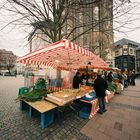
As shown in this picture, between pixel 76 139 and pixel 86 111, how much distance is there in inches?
73.1

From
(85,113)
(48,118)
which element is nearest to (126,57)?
(85,113)

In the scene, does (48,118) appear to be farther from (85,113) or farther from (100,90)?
(100,90)

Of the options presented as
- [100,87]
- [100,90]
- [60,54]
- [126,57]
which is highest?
[126,57]

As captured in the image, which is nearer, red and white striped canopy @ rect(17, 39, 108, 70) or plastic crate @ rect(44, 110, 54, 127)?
red and white striped canopy @ rect(17, 39, 108, 70)

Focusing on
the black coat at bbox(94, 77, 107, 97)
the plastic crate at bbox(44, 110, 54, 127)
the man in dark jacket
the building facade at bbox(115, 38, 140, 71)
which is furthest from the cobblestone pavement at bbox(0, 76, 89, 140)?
the building facade at bbox(115, 38, 140, 71)

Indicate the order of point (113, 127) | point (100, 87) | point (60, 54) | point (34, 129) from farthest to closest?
point (60, 54), point (100, 87), point (113, 127), point (34, 129)

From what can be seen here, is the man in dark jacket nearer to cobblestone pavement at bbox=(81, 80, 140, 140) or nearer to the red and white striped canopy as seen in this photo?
cobblestone pavement at bbox=(81, 80, 140, 140)

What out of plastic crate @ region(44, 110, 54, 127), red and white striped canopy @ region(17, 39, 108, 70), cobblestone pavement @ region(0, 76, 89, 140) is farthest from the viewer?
plastic crate @ region(44, 110, 54, 127)

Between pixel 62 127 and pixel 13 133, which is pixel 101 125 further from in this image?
pixel 13 133

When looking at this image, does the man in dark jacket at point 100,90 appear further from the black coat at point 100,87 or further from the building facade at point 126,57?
the building facade at point 126,57

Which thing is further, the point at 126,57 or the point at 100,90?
the point at 126,57

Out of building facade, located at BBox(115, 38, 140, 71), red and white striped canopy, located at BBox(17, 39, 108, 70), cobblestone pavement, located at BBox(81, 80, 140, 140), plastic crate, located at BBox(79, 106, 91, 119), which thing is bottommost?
cobblestone pavement, located at BBox(81, 80, 140, 140)

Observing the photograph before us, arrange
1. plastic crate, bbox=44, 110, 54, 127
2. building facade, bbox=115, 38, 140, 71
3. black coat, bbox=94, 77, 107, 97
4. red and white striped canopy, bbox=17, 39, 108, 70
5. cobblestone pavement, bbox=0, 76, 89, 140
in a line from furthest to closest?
1. building facade, bbox=115, 38, 140, 71
2. black coat, bbox=94, 77, 107, 97
3. plastic crate, bbox=44, 110, 54, 127
4. cobblestone pavement, bbox=0, 76, 89, 140
5. red and white striped canopy, bbox=17, 39, 108, 70

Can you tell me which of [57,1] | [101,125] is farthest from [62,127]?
[57,1]
